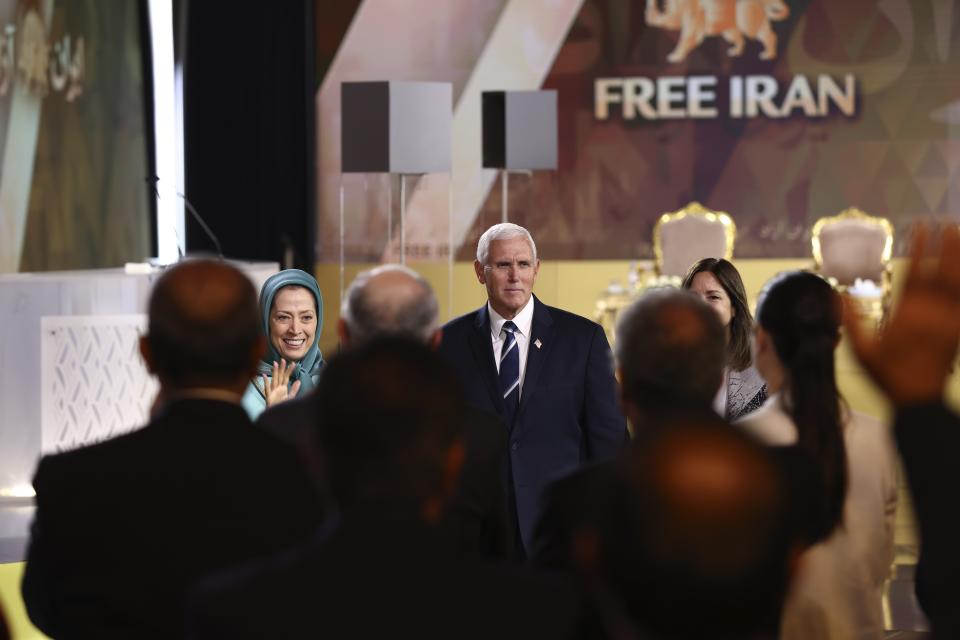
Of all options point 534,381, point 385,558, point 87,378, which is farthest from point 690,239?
point 385,558

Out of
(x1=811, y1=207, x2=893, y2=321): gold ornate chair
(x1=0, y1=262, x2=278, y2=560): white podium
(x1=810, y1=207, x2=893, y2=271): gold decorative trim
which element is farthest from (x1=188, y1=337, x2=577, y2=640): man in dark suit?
(x1=810, y1=207, x2=893, y2=271): gold decorative trim

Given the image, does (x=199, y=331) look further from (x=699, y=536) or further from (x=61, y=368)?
(x=61, y=368)

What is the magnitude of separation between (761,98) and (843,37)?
76 cm

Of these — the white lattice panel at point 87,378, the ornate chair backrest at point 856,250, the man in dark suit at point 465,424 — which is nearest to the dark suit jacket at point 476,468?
the man in dark suit at point 465,424

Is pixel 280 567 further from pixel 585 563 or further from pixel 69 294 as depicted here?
pixel 69 294

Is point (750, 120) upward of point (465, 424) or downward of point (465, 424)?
upward

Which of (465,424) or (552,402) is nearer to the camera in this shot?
(465,424)

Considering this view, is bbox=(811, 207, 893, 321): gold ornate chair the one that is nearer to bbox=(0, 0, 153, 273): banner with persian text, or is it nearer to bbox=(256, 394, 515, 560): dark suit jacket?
bbox=(0, 0, 153, 273): banner with persian text

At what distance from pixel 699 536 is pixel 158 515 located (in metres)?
0.82

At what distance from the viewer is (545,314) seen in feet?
12.5

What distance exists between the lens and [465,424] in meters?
2.29

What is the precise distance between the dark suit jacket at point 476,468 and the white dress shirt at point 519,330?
1412mm

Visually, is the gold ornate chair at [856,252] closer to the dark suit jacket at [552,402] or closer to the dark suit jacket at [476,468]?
the dark suit jacket at [552,402]

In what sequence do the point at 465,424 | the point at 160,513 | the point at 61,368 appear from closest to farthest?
the point at 160,513 → the point at 465,424 → the point at 61,368
